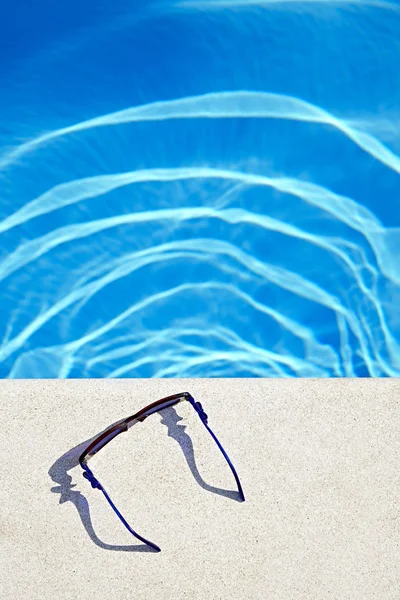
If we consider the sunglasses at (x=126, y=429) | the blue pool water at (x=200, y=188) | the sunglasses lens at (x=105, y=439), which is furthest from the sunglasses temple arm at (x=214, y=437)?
the blue pool water at (x=200, y=188)

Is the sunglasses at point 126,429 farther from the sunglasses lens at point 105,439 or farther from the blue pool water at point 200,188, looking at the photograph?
the blue pool water at point 200,188

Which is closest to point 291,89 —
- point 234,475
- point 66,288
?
point 66,288

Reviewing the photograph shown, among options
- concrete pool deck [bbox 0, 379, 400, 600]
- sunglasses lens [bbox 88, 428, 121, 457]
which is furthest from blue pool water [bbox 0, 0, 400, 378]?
sunglasses lens [bbox 88, 428, 121, 457]

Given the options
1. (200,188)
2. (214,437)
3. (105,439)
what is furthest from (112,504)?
(200,188)

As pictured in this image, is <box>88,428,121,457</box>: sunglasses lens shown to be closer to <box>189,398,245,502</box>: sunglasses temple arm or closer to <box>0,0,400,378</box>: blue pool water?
<box>189,398,245,502</box>: sunglasses temple arm

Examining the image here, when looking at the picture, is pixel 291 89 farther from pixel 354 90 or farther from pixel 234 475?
pixel 234 475

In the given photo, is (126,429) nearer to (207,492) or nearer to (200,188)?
(207,492)
